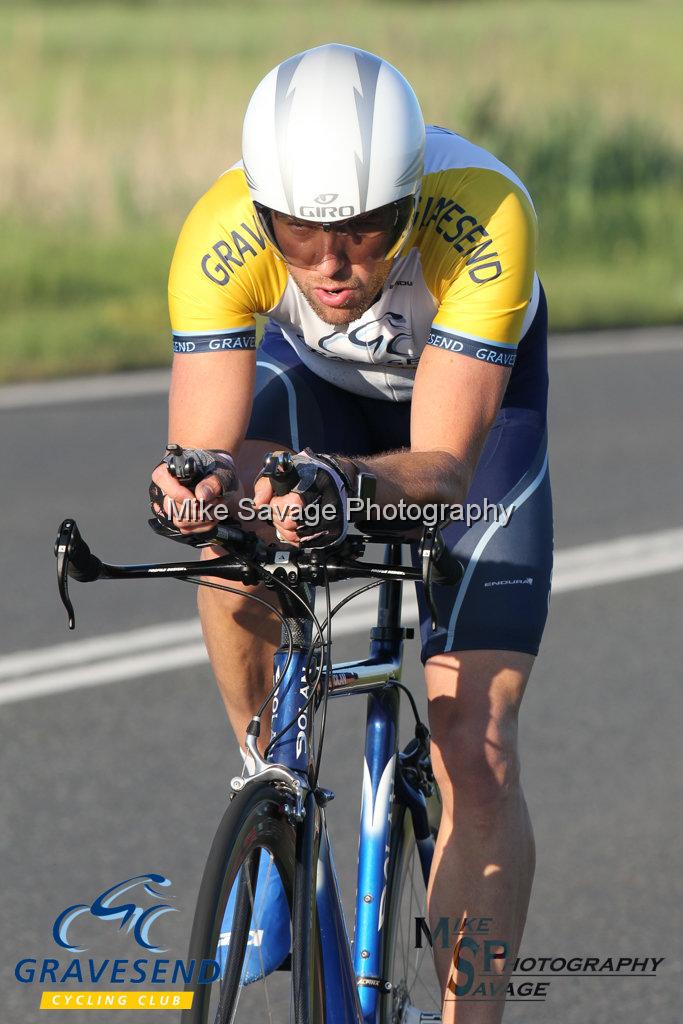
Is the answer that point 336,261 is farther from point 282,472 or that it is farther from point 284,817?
point 284,817

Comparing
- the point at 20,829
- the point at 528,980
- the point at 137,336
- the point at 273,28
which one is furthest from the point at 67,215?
the point at 273,28

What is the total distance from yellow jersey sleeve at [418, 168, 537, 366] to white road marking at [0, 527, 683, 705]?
285 centimetres

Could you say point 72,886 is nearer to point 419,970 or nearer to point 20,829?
point 20,829

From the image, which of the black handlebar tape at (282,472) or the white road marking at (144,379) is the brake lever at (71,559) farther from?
the white road marking at (144,379)

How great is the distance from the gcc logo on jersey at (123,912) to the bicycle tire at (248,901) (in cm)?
146

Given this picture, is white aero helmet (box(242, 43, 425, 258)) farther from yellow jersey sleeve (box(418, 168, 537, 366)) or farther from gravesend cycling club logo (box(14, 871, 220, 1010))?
gravesend cycling club logo (box(14, 871, 220, 1010))

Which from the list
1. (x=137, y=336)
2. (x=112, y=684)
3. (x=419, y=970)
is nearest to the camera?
(x=419, y=970)

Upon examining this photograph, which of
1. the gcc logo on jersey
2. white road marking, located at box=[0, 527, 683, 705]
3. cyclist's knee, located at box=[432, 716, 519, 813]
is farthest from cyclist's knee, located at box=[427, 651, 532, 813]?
white road marking, located at box=[0, 527, 683, 705]

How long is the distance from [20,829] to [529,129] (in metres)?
14.9

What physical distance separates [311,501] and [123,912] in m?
2.19

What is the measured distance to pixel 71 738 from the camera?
5289 millimetres

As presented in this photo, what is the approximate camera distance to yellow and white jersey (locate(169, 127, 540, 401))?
310 cm

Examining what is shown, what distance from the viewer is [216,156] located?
17.0 m

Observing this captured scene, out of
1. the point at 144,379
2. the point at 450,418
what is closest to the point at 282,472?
the point at 450,418
